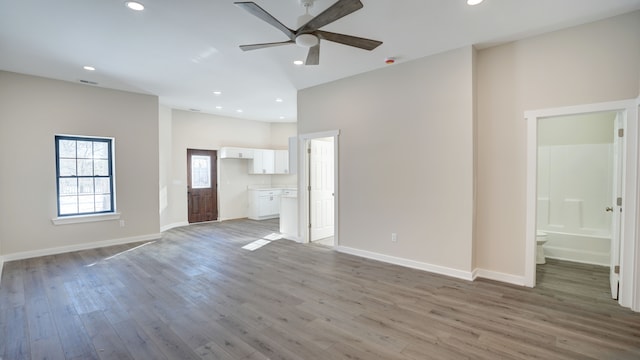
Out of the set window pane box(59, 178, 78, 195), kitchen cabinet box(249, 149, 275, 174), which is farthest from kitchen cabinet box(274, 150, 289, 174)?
window pane box(59, 178, 78, 195)

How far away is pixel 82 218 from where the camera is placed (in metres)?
5.35

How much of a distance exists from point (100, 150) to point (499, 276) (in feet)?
23.3

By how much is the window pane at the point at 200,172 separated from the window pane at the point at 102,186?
2444 millimetres

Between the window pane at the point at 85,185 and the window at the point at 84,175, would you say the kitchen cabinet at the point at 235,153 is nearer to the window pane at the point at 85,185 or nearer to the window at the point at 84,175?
the window at the point at 84,175

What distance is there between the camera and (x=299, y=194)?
5852 mm

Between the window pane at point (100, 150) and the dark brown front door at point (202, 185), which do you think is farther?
the dark brown front door at point (202, 185)

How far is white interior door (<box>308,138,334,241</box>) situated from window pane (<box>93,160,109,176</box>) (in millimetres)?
4012

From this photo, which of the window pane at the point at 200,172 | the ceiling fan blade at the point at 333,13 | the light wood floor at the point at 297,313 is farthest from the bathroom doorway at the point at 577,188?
the window pane at the point at 200,172

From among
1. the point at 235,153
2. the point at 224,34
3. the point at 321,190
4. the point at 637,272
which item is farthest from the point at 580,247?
the point at 235,153

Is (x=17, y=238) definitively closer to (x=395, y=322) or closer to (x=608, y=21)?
(x=395, y=322)

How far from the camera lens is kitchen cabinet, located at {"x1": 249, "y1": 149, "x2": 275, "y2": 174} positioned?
29.2 ft

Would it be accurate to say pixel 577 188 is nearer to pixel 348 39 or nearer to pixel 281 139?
pixel 348 39

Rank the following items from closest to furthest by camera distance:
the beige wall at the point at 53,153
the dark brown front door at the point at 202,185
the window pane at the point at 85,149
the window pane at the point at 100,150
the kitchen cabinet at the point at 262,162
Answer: the beige wall at the point at 53,153, the window pane at the point at 85,149, the window pane at the point at 100,150, the dark brown front door at the point at 202,185, the kitchen cabinet at the point at 262,162

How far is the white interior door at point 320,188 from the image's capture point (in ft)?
19.2
